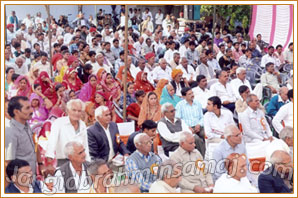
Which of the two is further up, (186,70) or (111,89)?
(186,70)

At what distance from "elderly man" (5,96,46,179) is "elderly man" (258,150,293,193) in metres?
1.87

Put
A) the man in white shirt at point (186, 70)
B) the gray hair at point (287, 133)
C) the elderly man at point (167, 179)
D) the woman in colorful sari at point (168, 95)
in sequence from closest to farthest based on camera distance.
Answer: the elderly man at point (167, 179) < the gray hair at point (287, 133) < the woman in colorful sari at point (168, 95) < the man in white shirt at point (186, 70)

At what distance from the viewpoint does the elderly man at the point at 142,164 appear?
4097 mm

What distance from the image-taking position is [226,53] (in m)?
10.6

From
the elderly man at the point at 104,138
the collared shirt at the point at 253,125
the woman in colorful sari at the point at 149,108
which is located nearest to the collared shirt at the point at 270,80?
the collared shirt at the point at 253,125

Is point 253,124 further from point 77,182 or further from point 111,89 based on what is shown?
point 77,182

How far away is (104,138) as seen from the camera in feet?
15.2

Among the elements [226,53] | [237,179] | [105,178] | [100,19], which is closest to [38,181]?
[105,178]

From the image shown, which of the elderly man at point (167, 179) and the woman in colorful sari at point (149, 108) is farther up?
the woman in colorful sari at point (149, 108)

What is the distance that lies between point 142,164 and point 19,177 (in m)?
1.12

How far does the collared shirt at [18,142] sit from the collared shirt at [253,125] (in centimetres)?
249

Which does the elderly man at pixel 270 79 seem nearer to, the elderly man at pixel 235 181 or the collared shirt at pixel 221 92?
the collared shirt at pixel 221 92

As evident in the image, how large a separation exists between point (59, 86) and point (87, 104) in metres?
0.79

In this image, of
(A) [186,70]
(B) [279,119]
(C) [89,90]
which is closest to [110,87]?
(C) [89,90]
